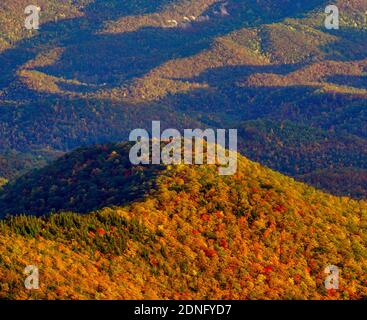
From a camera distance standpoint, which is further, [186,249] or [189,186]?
[189,186]

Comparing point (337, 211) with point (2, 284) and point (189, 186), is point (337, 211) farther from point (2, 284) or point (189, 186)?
point (2, 284)

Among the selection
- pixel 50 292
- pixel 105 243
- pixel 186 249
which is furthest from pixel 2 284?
pixel 186 249

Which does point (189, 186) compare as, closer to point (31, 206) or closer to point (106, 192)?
point (106, 192)
